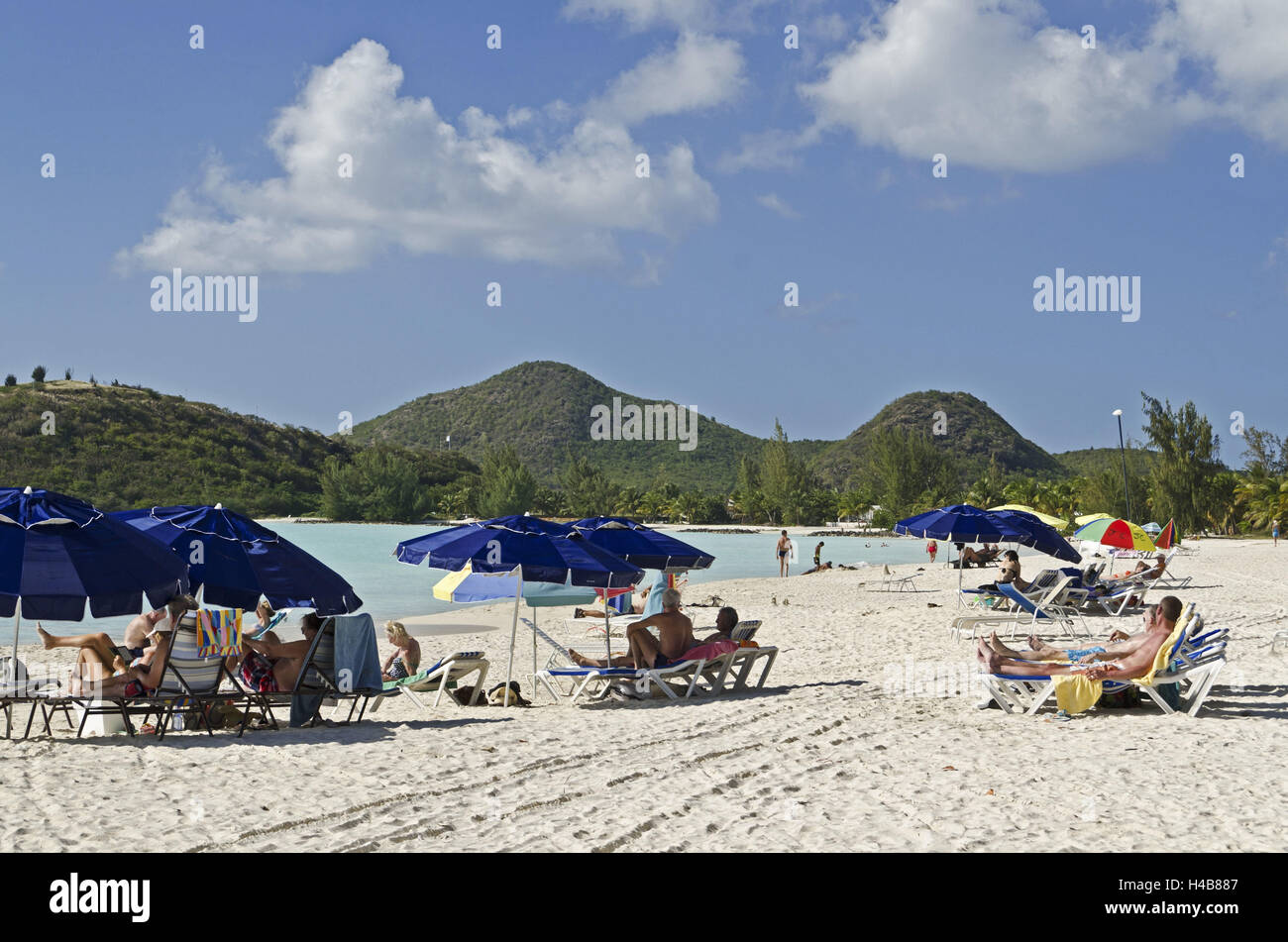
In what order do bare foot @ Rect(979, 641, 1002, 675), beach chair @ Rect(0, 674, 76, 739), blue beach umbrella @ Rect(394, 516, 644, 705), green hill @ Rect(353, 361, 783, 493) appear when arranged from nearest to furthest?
beach chair @ Rect(0, 674, 76, 739)
bare foot @ Rect(979, 641, 1002, 675)
blue beach umbrella @ Rect(394, 516, 644, 705)
green hill @ Rect(353, 361, 783, 493)

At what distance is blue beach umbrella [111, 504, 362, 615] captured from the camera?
7559mm

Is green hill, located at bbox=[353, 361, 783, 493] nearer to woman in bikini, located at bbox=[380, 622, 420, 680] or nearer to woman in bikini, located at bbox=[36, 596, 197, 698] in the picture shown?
woman in bikini, located at bbox=[380, 622, 420, 680]

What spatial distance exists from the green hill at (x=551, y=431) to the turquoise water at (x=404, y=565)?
42.1m

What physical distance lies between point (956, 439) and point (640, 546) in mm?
112637

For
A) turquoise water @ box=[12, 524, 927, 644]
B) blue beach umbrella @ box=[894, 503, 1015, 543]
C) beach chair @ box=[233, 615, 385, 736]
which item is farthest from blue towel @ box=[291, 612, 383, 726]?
blue beach umbrella @ box=[894, 503, 1015, 543]

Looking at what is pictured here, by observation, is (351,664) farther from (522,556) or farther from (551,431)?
(551,431)

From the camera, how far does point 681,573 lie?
27625 mm

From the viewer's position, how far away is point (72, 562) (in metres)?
6.36

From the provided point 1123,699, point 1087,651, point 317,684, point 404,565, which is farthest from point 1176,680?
point 404,565

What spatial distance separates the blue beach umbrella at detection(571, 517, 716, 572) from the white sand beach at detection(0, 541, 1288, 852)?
5.80 feet

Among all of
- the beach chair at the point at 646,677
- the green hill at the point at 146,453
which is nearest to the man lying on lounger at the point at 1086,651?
the beach chair at the point at 646,677
